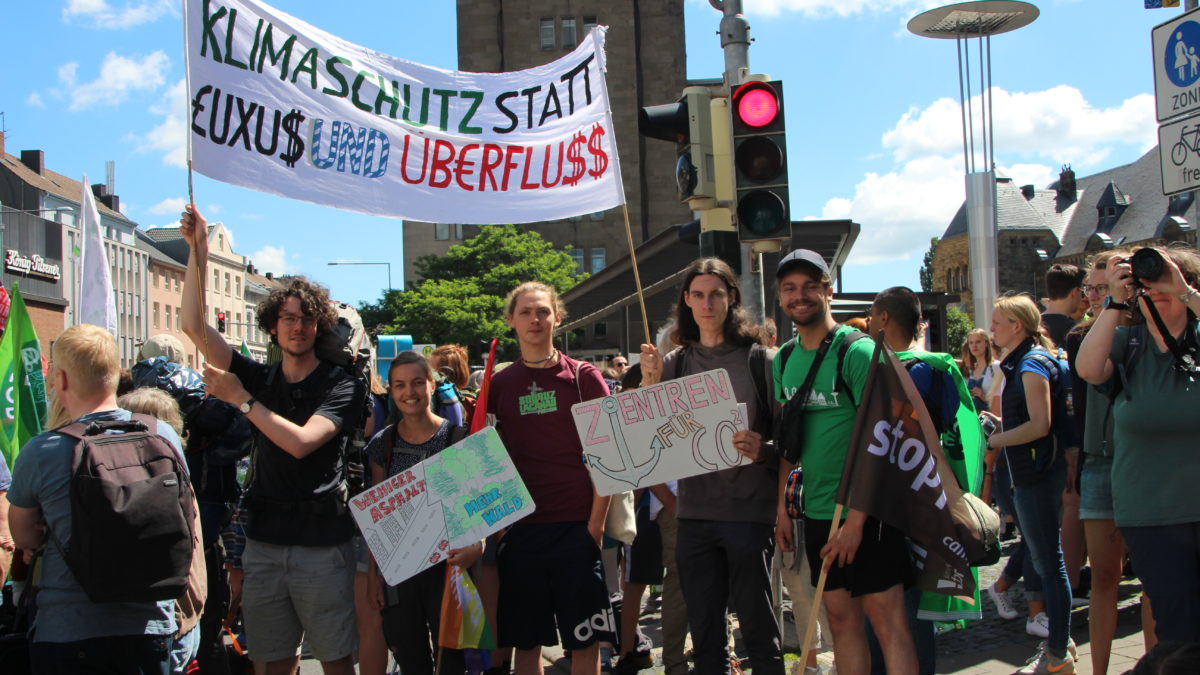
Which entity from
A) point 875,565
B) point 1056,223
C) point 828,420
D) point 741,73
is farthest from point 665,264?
point 1056,223

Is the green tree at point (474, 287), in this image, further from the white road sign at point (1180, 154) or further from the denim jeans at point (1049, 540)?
the denim jeans at point (1049, 540)

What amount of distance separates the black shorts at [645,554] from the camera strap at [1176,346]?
301 cm

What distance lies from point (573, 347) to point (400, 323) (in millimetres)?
13439

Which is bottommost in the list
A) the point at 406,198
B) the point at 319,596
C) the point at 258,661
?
the point at 258,661

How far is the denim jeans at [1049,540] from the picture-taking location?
495 centimetres

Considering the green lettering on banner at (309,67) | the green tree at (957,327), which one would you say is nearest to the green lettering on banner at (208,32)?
the green lettering on banner at (309,67)

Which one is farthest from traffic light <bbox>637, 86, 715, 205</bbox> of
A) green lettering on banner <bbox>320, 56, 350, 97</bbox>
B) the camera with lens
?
the camera with lens

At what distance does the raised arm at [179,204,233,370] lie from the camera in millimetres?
4207

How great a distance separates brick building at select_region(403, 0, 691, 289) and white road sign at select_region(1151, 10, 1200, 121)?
186ft

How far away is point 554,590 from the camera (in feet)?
14.3

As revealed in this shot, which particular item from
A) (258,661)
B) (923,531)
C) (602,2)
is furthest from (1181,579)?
(602,2)

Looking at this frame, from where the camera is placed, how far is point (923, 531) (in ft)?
12.2

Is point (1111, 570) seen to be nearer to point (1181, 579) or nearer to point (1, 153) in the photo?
point (1181, 579)

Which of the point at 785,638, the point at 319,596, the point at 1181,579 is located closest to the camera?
the point at 1181,579
